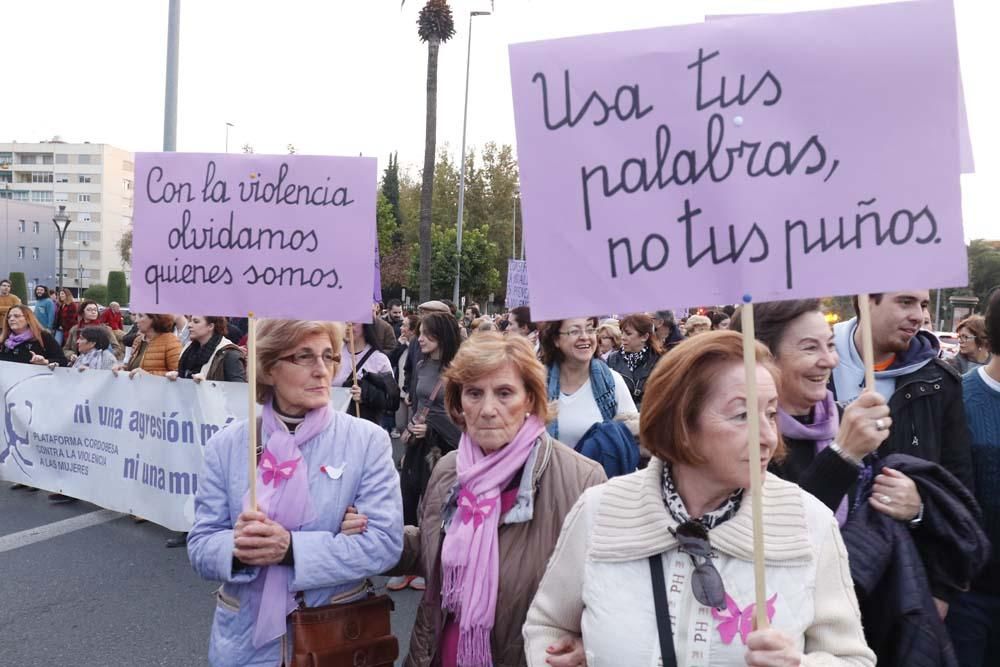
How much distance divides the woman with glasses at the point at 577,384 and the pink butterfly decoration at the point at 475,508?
188 cm

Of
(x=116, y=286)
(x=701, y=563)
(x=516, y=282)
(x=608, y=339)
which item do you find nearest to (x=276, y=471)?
→ (x=701, y=563)

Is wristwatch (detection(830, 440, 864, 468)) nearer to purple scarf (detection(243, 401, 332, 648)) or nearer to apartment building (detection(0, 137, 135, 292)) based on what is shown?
purple scarf (detection(243, 401, 332, 648))

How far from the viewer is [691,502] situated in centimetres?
188

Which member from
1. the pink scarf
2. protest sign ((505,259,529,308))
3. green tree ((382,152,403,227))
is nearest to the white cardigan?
the pink scarf

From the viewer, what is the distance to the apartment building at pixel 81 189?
9956 centimetres

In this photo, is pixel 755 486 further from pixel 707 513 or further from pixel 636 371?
pixel 636 371

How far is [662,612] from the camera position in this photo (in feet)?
5.68

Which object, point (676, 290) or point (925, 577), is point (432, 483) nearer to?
point (676, 290)

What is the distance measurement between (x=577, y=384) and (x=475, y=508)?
2.27m

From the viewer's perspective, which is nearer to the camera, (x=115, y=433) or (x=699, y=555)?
(x=699, y=555)

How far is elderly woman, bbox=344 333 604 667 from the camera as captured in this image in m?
2.50

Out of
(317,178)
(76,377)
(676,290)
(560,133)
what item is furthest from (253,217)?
(76,377)

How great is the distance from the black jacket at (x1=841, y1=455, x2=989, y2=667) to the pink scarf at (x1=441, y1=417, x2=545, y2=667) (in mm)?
1012

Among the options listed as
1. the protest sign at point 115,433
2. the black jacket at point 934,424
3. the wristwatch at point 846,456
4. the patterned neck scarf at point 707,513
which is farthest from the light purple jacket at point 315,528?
the protest sign at point 115,433
